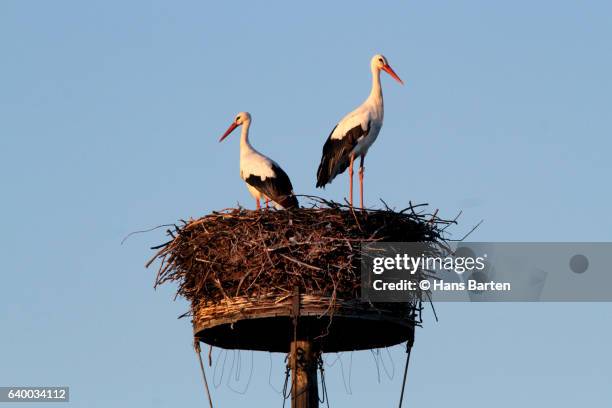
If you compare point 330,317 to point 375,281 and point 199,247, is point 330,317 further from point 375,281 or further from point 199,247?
point 199,247

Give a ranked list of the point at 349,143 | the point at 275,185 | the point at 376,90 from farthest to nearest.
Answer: the point at 376,90 → the point at 275,185 → the point at 349,143

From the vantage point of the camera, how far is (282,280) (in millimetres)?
14914

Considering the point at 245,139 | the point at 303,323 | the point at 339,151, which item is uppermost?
the point at 245,139

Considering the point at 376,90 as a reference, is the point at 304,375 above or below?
below

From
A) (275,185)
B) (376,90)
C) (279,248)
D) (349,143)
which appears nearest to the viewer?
(279,248)

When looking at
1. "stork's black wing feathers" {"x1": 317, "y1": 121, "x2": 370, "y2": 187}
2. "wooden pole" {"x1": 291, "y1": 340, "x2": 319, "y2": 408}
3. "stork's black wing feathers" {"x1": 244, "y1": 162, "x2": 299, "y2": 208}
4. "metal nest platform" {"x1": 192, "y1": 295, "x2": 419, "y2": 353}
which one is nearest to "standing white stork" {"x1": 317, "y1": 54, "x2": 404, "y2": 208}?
"stork's black wing feathers" {"x1": 317, "y1": 121, "x2": 370, "y2": 187}

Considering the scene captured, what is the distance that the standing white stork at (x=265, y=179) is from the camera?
18.5 m

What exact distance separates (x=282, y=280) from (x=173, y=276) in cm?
153

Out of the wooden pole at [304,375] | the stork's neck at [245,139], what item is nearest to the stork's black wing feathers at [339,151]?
the stork's neck at [245,139]

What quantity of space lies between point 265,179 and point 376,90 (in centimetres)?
191

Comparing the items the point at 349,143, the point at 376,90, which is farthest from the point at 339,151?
the point at 376,90

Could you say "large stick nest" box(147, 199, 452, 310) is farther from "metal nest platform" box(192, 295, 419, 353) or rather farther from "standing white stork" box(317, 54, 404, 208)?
"standing white stork" box(317, 54, 404, 208)

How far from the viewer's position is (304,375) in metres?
15.6

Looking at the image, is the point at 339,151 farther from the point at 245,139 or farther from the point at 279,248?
the point at 279,248
